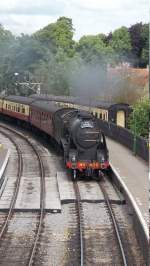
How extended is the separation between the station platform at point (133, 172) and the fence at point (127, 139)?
37 cm

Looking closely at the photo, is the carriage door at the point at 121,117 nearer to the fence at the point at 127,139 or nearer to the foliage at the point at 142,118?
the fence at the point at 127,139

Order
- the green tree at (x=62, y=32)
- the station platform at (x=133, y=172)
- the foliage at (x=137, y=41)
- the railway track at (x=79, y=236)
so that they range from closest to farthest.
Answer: the railway track at (x=79, y=236) → the station platform at (x=133, y=172) → the green tree at (x=62, y=32) → the foliage at (x=137, y=41)

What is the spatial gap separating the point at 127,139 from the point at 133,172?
9.68m

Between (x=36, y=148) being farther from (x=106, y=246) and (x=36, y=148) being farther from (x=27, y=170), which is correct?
(x=106, y=246)

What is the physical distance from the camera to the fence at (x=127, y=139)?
3120 cm

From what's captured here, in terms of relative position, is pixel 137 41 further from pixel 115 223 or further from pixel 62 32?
pixel 115 223

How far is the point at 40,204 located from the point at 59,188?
3.04 meters

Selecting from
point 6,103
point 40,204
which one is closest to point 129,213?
point 40,204

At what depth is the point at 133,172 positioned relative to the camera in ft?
91.0

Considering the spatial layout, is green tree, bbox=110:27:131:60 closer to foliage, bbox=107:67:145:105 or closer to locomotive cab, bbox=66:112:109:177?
foliage, bbox=107:67:145:105

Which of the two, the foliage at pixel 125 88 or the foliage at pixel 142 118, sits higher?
the foliage at pixel 125 88

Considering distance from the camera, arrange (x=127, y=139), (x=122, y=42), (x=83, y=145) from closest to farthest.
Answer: (x=83, y=145) < (x=127, y=139) < (x=122, y=42)

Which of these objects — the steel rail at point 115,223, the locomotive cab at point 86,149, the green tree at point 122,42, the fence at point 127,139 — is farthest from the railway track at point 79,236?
the green tree at point 122,42

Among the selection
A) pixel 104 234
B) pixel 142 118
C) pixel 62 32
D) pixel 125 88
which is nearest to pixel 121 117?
pixel 142 118
